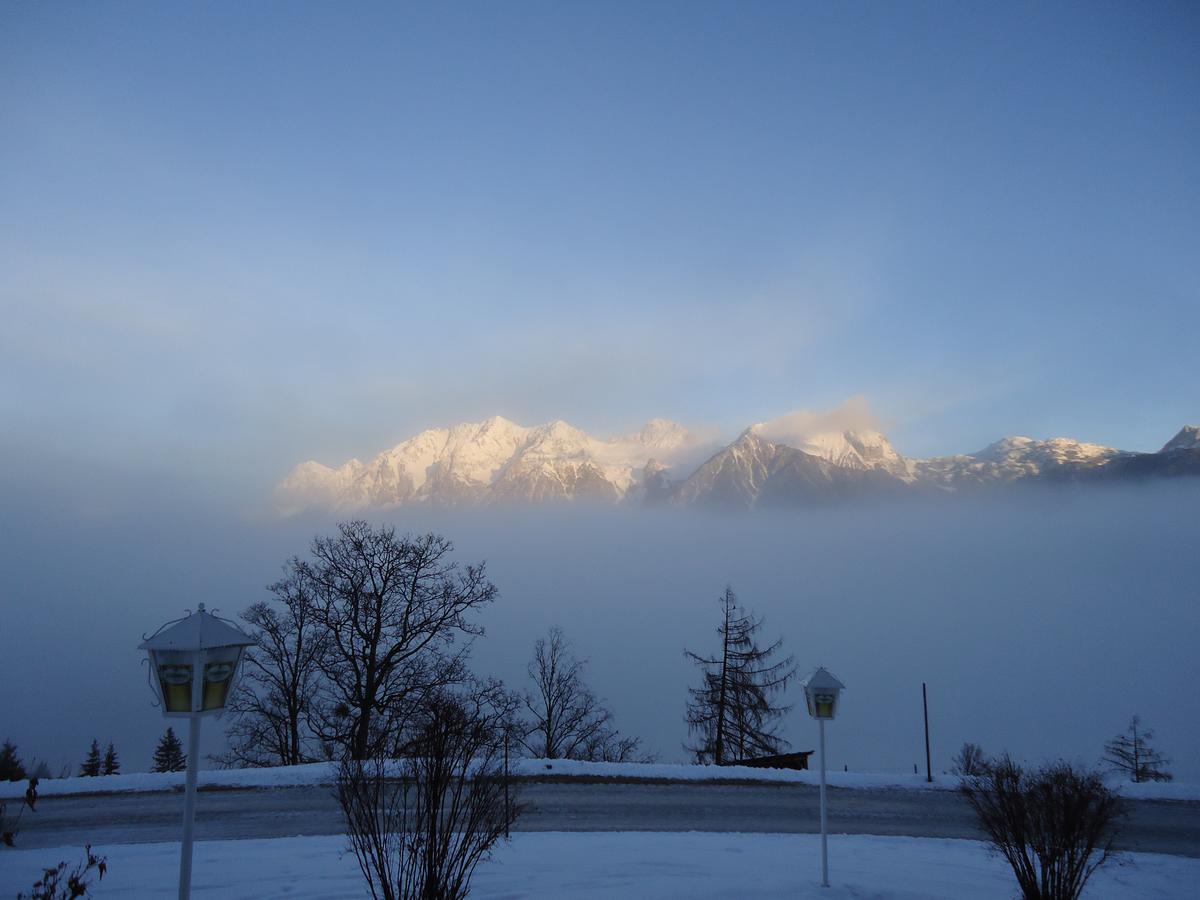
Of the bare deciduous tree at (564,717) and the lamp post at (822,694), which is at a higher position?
the lamp post at (822,694)

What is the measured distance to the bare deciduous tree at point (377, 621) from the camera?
2569 cm

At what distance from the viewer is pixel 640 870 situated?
10969 mm

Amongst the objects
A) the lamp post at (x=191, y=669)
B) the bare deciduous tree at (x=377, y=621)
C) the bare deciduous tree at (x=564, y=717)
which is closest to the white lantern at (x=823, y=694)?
the lamp post at (x=191, y=669)

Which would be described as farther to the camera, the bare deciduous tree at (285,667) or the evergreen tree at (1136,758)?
the evergreen tree at (1136,758)

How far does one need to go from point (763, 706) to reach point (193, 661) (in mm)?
29770

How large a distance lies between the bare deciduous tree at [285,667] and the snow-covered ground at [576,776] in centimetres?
714

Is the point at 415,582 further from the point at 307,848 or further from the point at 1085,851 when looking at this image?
the point at 1085,851

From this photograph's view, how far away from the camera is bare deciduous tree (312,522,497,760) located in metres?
25.7

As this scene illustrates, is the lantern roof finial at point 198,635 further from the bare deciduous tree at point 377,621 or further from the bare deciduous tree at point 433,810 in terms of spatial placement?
the bare deciduous tree at point 377,621

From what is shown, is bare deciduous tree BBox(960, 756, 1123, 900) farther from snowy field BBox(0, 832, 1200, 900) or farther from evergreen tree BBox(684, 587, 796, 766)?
evergreen tree BBox(684, 587, 796, 766)

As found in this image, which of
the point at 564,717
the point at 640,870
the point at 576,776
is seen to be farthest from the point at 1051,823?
the point at 564,717

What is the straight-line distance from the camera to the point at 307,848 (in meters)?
12.4

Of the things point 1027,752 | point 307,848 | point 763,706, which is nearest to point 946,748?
point 1027,752

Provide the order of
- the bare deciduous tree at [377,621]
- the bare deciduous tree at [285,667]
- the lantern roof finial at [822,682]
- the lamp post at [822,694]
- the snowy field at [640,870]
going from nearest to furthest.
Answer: the snowy field at [640,870], the lamp post at [822,694], the lantern roof finial at [822,682], the bare deciduous tree at [377,621], the bare deciduous tree at [285,667]
